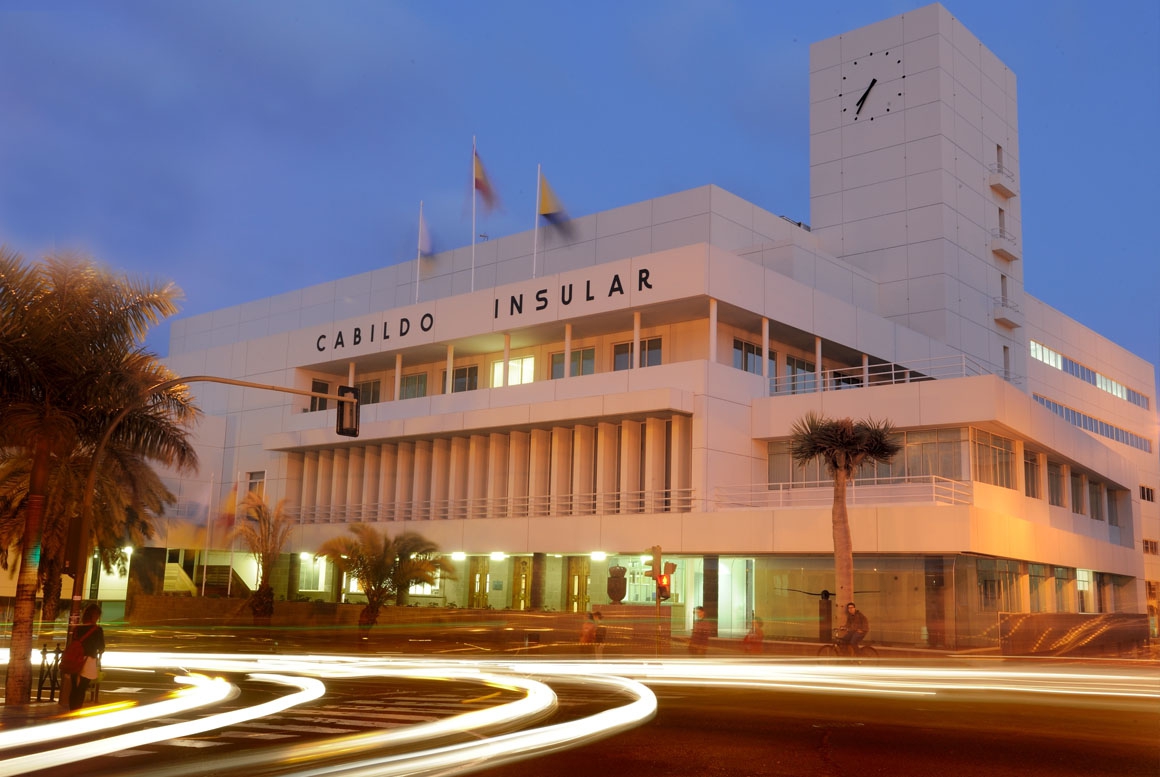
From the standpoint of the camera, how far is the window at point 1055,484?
47.2 meters

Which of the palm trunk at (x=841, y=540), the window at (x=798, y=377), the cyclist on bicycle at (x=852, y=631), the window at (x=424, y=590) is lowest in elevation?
the cyclist on bicycle at (x=852, y=631)

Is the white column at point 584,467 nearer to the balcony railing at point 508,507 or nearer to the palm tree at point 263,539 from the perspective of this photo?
the balcony railing at point 508,507

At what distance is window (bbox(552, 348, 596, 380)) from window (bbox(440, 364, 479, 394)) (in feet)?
16.5

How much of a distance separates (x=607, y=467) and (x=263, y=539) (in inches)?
668

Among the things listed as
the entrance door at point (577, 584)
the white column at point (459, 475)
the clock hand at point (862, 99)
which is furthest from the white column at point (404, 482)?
the clock hand at point (862, 99)

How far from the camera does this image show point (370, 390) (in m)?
61.2

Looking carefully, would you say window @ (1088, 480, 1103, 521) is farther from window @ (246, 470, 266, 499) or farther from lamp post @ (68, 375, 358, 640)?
lamp post @ (68, 375, 358, 640)

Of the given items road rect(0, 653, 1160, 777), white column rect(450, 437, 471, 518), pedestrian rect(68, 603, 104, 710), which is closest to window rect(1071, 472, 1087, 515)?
white column rect(450, 437, 471, 518)

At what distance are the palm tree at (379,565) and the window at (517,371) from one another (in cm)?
990

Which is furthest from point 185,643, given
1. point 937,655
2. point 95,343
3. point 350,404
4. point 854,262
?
point 854,262

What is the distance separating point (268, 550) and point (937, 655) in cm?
3142

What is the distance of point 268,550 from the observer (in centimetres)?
5191

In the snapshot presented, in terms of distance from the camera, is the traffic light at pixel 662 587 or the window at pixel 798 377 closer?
the traffic light at pixel 662 587

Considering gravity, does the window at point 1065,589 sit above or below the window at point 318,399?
below
